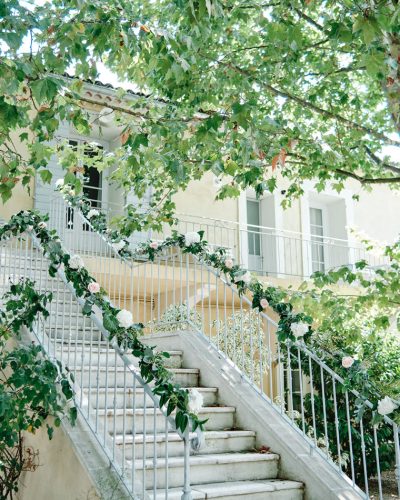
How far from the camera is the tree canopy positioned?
3.81 metres

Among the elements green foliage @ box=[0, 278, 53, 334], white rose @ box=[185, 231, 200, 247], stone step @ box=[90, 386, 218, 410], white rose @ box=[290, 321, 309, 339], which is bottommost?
stone step @ box=[90, 386, 218, 410]

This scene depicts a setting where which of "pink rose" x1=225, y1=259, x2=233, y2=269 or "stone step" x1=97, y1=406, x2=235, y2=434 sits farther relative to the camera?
"pink rose" x1=225, y1=259, x2=233, y2=269

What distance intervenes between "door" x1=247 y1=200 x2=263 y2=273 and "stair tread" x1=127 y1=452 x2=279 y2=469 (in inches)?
339

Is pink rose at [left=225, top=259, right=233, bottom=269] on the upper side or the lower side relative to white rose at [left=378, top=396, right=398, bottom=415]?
upper

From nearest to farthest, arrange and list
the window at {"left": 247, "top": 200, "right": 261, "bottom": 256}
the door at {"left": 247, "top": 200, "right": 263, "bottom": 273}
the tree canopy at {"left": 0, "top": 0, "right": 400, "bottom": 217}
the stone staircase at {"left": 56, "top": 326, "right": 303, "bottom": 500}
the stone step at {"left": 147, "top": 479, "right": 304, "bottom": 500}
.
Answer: the tree canopy at {"left": 0, "top": 0, "right": 400, "bottom": 217} → the stone step at {"left": 147, "top": 479, "right": 304, "bottom": 500} → the stone staircase at {"left": 56, "top": 326, "right": 303, "bottom": 500} → the door at {"left": 247, "top": 200, "right": 263, "bottom": 273} → the window at {"left": 247, "top": 200, "right": 261, "bottom": 256}

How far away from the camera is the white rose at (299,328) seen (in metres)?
5.23

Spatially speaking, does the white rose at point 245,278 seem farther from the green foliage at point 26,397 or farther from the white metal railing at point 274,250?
the white metal railing at point 274,250

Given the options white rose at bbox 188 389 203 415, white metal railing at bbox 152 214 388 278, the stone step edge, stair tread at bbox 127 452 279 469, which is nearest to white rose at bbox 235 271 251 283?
the stone step edge

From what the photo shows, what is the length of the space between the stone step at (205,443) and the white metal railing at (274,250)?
24.0ft

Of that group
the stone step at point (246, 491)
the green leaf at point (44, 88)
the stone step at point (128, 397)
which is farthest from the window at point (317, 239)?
the green leaf at point (44, 88)

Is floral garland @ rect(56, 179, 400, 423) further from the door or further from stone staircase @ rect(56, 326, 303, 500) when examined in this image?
the door

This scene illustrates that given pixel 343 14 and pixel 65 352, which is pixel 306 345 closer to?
pixel 65 352

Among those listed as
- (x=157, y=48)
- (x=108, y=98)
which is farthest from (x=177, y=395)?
(x=108, y=98)

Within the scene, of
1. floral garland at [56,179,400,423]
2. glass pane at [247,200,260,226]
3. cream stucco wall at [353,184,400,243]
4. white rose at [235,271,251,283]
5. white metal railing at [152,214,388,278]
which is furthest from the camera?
cream stucco wall at [353,184,400,243]
